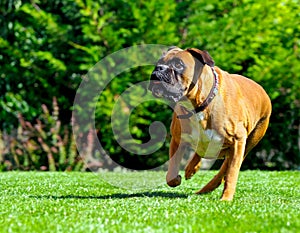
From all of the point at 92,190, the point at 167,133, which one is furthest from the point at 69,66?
the point at 92,190

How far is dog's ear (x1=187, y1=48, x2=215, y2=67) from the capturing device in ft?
19.1

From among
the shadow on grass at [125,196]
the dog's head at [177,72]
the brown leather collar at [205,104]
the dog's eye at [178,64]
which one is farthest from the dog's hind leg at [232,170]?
the dog's eye at [178,64]

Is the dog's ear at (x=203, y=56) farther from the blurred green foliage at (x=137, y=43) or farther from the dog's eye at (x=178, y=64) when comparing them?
the blurred green foliage at (x=137, y=43)

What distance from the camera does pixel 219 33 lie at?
1342 centimetres

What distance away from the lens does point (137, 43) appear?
43.6 feet

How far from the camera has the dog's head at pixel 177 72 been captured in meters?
5.75

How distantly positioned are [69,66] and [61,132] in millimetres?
1547

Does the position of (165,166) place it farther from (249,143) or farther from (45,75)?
(249,143)

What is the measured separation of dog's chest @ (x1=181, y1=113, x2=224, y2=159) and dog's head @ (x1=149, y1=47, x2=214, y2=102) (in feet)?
1.02

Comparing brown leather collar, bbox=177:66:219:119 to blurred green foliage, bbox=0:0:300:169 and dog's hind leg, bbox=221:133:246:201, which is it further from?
blurred green foliage, bbox=0:0:300:169

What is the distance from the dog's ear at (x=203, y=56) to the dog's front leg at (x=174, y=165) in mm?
950

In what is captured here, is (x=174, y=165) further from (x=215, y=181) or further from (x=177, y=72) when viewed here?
(x=177, y=72)

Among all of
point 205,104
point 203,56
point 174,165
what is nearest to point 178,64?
point 203,56

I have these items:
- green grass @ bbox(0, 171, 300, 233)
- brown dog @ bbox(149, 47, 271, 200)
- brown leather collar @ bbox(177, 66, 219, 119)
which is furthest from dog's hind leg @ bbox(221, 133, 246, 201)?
brown leather collar @ bbox(177, 66, 219, 119)
